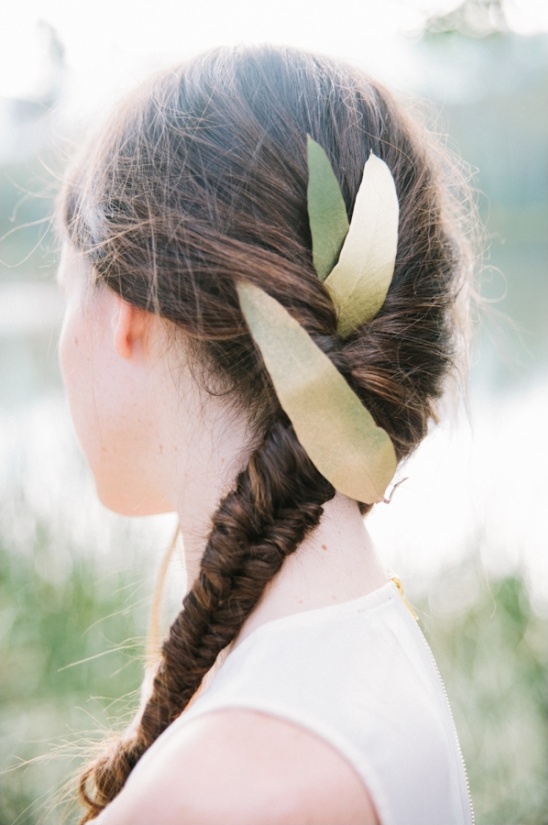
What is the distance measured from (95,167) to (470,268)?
646 millimetres

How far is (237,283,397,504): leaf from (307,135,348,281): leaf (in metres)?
0.11

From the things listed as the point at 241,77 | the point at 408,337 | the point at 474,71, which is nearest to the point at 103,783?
the point at 408,337

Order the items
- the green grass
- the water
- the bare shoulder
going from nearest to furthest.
Result: the bare shoulder
the green grass
the water

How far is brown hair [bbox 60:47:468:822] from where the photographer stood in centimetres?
109

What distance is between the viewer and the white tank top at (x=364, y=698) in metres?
0.91

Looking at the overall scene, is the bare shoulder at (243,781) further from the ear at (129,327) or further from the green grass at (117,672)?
the green grass at (117,672)

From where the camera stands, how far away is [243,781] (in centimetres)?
84

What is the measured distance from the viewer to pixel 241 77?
116 centimetres

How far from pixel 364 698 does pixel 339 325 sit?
19.4 inches

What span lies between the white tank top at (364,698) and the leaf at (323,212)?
465mm

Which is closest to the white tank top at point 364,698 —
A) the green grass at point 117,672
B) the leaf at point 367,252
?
the leaf at point 367,252

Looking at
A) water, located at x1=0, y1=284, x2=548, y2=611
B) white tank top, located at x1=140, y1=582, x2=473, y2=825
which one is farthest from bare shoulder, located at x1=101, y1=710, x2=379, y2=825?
water, located at x1=0, y1=284, x2=548, y2=611

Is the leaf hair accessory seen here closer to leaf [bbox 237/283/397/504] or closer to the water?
leaf [bbox 237/283/397/504]

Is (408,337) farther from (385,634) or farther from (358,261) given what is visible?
(385,634)
